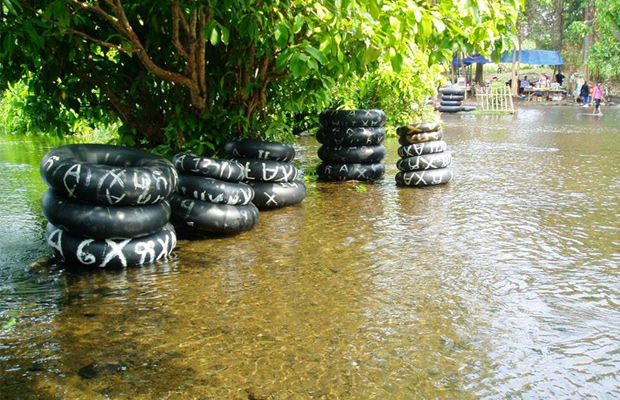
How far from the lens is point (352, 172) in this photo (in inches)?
391

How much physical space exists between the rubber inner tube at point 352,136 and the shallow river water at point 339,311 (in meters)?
2.17

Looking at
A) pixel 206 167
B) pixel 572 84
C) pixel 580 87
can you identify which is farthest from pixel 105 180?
pixel 572 84

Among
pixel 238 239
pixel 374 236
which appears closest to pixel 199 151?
pixel 238 239

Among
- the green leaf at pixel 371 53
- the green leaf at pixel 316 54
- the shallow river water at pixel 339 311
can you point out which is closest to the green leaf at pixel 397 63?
the green leaf at pixel 371 53

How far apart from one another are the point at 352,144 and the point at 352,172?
1.53 ft

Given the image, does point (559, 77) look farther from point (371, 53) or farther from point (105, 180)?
point (105, 180)

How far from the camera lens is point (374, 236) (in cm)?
647

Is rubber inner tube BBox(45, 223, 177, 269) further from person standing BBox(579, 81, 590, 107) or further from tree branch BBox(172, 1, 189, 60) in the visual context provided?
person standing BBox(579, 81, 590, 107)

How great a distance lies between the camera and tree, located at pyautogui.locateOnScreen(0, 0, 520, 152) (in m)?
5.91

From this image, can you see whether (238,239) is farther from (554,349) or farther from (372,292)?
(554,349)

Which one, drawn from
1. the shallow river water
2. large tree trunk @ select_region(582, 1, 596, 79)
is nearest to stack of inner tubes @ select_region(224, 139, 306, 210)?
the shallow river water

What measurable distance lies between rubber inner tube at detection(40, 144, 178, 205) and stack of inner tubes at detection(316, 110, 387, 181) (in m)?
4.61

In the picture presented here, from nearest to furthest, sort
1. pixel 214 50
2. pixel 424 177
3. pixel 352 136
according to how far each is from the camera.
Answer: pixel 214 50 → pixel 424 177 → pixel 352 136

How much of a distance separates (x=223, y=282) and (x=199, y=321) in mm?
841
